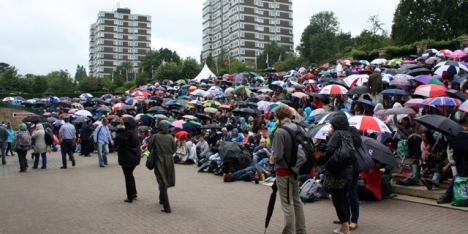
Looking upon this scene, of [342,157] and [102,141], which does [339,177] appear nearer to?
[342,157]

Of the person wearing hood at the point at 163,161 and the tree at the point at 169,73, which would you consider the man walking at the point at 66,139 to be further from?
the tree at the point at 169,73

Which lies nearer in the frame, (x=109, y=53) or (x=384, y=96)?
(x=384, y=96)

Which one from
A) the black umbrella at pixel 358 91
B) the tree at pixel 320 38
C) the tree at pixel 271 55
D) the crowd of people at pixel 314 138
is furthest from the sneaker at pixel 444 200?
the tree at pixel 271 55

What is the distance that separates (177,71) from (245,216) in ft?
186

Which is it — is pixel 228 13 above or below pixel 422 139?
above

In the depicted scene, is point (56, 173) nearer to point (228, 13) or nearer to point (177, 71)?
point (177, 71)

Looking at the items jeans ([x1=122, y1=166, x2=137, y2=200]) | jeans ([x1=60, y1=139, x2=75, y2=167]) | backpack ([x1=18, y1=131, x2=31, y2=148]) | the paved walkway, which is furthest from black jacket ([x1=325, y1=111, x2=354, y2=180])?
backpack ([x1=18, y1=131, x2=31, y2=148])

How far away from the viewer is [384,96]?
1486 centimetres

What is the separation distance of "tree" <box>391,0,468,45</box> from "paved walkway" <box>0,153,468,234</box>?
165 feet

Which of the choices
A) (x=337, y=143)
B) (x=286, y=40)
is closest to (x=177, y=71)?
(x=337, y=143)

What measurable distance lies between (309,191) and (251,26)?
10893 cm

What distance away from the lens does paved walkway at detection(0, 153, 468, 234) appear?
699 cm

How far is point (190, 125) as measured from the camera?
60.3 ft

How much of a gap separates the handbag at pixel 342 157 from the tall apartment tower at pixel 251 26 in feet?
353
